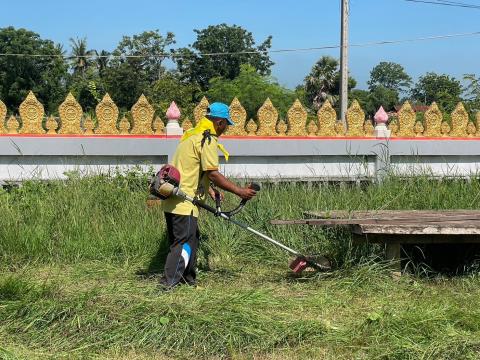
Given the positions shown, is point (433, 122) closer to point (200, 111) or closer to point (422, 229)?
point (200, 111)

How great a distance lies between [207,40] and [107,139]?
47.4 meters

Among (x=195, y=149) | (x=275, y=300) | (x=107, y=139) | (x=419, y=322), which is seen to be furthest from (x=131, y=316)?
(x=107, y=139)

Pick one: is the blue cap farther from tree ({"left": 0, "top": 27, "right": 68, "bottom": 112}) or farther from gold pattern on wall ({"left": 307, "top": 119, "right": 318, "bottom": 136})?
tree ({"left": 0, "top": 27, "right": 68, "bottom": 112})

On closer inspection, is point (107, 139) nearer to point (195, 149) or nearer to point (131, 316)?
point (195, 149)

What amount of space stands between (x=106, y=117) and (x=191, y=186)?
2.60 metres

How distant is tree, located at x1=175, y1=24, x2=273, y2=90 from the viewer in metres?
47.0

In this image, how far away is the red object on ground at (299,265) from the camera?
4.76 meters

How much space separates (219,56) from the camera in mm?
49406

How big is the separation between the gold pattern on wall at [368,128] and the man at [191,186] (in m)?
3.40

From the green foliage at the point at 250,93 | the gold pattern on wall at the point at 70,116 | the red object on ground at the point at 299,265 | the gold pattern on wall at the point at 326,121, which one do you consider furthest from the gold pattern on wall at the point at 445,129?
the green foliage at the point at 250,93

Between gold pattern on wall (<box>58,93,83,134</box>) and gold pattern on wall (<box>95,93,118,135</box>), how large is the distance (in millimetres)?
220

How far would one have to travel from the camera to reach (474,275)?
4.89 meters

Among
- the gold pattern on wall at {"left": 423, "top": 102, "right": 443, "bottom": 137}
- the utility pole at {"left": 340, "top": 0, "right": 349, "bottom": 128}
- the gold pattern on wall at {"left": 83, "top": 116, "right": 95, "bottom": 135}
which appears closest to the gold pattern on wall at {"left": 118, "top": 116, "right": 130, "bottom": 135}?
the gold pattern on wall at {"left": 83, "top": 116, "right": 95, "bottom": 135}

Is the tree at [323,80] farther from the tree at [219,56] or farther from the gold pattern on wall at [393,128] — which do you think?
the gold pattern on wall at [393,128]
